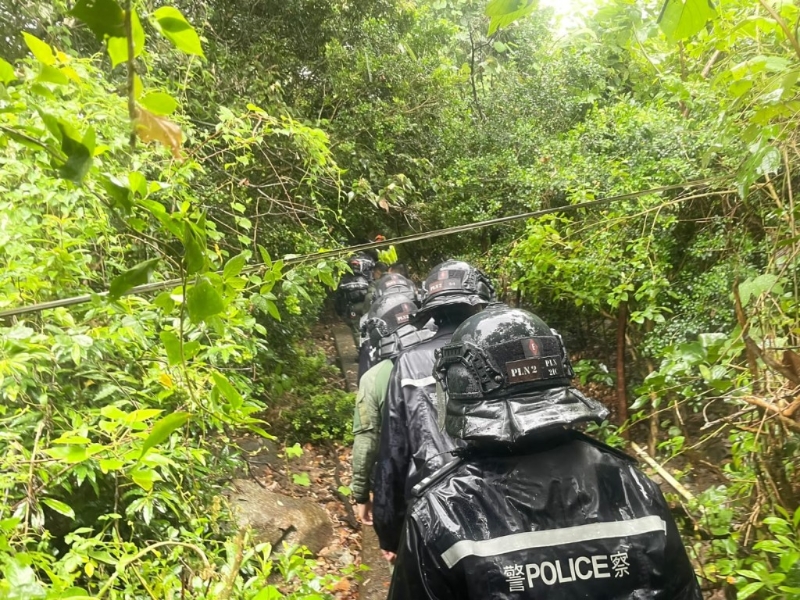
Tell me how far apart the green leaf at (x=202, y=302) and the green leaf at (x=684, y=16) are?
906 mm

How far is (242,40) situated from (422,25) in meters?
2.65

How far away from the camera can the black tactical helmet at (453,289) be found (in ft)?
10.3

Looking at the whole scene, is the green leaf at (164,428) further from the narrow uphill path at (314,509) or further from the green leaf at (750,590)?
the narrow uphill path at (314,509)

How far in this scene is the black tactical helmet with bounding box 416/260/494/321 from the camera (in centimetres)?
314

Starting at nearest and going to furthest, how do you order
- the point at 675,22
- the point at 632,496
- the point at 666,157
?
the point at 675,22, the point at 632,496, the point at 666,157

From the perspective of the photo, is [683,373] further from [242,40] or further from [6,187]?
[242,40]

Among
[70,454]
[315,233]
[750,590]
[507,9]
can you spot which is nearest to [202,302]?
[507,9]

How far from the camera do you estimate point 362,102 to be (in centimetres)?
690

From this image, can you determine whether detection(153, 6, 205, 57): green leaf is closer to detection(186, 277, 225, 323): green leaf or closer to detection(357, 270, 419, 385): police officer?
detection(186, 277, 225, 323): green leaf

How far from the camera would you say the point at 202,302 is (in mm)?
776

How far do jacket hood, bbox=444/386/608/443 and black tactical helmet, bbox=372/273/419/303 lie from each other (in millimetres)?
3099

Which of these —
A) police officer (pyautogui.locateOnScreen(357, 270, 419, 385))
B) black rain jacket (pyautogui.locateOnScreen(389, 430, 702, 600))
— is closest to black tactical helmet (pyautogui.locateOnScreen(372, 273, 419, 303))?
police officer (pyautogui.locateOnScreen(357, 270, 419, 385))

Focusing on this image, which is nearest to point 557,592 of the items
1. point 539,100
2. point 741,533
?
point 741,533

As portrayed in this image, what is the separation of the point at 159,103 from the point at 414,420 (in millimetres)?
2306
